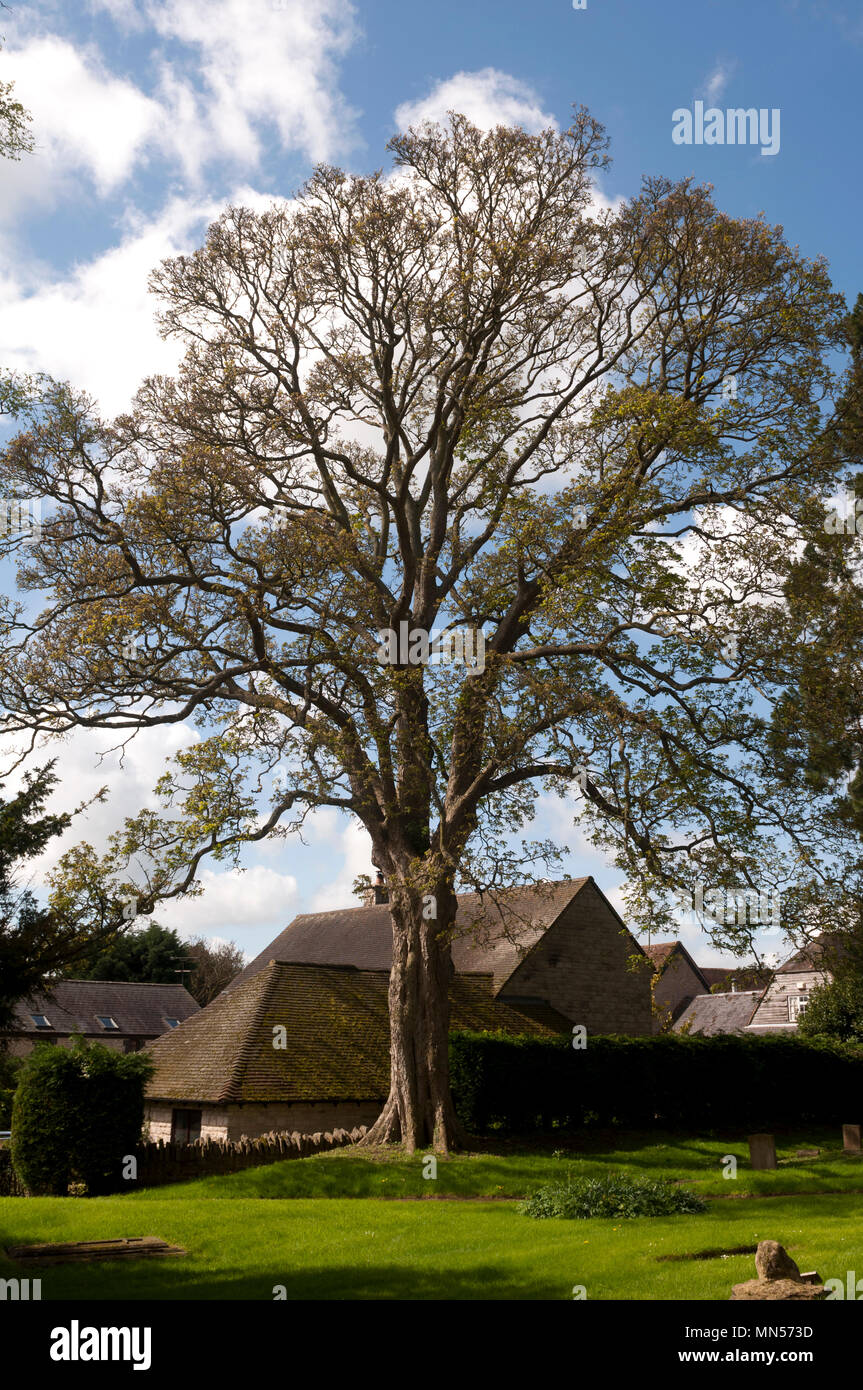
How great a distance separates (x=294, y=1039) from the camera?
29750 mm

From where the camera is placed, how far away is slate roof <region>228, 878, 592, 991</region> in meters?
38.6

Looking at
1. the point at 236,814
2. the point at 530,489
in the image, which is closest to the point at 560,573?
the point at 530,489

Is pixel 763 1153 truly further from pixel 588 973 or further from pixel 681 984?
pixel 681 984

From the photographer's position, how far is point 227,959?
3314 inches

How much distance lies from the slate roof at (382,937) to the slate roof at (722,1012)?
55.2 ft

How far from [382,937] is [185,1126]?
45.6 feet

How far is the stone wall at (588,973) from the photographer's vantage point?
38688mm

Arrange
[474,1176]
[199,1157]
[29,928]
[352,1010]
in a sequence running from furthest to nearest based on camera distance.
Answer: [352,1010] → [199,1157] → [474,1176] → [29,928]

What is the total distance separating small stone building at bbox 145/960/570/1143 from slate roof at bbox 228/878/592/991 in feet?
11.5

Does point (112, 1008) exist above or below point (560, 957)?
below

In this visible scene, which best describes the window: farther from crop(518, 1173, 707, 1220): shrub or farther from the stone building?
crop(518, 1173, 707, 1220): shrub

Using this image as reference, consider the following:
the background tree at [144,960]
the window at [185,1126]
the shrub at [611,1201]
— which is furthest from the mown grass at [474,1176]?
the background tree at [144,960]

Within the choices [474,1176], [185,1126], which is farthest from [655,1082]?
[185,1126]
